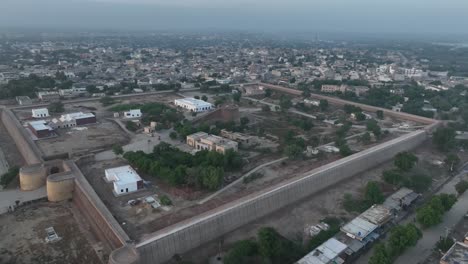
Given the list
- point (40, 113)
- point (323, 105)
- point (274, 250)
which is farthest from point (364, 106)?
point (40, 113)

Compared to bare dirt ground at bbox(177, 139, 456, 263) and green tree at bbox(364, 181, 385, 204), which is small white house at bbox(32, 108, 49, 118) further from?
green tree at bbox(364, 181, 385, 204)

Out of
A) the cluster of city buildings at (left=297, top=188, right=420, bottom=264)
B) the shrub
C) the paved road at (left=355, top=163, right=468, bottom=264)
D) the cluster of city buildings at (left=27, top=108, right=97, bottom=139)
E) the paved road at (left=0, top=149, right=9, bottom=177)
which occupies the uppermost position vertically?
the cluster of city buildings at (left=27, top=108, right=97, bottom=139)

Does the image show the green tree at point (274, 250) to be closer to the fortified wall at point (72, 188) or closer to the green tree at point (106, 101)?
the fortified wall at point (72, 188)

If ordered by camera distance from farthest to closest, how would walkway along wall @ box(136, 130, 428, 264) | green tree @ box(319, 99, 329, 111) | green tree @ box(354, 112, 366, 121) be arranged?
1. green tree @ box(319, 99, 329, 111)
2. green tree @ box(354, 112, 366, 121)
3. walkway along wall @ box(136, 130, 428, 264)

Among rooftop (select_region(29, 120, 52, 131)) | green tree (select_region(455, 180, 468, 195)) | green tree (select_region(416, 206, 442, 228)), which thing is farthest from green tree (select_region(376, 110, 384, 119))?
rooftop (select_region(29, 120, 52, 131))

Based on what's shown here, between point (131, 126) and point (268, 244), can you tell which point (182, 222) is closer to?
point (268, 244)

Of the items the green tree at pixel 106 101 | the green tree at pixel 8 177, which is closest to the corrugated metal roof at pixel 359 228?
the green tree at pixel 8 177

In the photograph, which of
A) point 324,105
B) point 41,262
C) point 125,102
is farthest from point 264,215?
point 125,102
